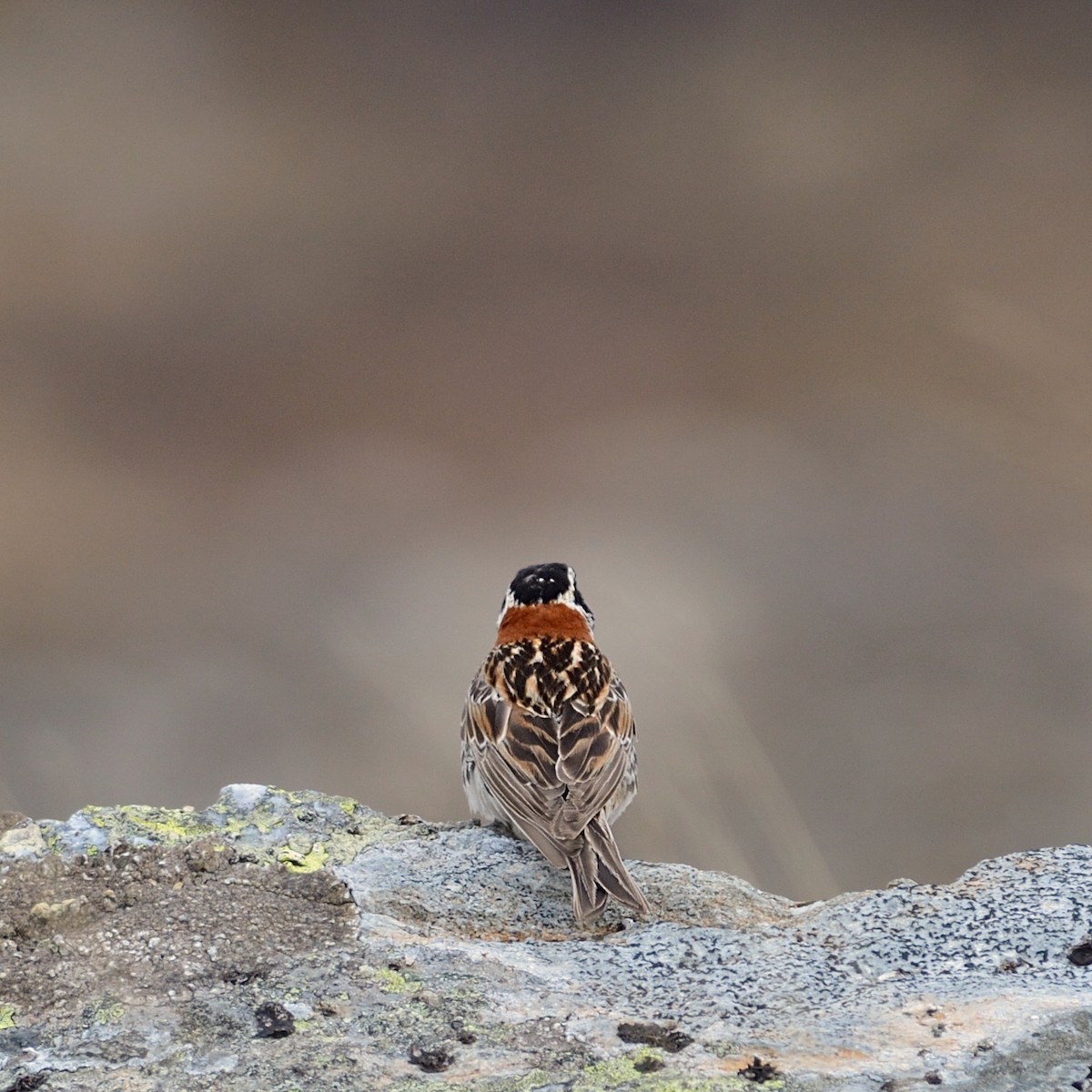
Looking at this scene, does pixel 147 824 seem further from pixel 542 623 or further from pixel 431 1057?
pixel 542 623

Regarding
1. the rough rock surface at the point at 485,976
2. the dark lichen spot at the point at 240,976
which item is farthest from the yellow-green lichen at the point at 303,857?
the dark lichen spot at the point at 240,976

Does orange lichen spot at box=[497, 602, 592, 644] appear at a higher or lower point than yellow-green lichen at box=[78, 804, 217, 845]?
higher

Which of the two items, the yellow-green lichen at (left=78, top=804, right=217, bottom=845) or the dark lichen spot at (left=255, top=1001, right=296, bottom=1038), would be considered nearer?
the dark lichen spot at (left=255, top=1001, right=296, bottom=1038)

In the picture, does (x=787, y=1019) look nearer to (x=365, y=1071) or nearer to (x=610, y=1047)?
(x=610, y=1047)

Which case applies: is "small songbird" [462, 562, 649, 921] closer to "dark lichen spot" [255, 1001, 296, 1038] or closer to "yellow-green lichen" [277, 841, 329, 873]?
"yellow-green lichen" [277, 841, 329, 873]

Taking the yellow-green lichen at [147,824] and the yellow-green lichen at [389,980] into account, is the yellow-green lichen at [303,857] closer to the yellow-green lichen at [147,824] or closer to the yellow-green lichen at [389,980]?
the yellow-green lichen at [147,824]

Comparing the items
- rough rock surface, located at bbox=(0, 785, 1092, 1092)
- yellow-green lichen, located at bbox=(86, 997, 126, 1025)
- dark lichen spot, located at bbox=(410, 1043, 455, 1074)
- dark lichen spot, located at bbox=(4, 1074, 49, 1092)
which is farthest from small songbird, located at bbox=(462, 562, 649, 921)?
dark lichen spot, located at bbox=(4, 1074, 49, 1092)

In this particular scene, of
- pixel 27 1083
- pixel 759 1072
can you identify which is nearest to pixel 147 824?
pixel 27 1083
